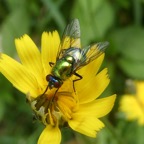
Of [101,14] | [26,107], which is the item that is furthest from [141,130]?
[101,14]

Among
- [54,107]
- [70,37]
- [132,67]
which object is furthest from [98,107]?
[132,67]

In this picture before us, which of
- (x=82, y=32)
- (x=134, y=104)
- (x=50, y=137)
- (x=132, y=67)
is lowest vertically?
(x=134, y=104)

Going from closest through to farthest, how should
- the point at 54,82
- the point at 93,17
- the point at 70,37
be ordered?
the point at 54,82
the point at 70,37
the point at 93,17

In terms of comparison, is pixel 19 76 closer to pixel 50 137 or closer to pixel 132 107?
pixel 50 137

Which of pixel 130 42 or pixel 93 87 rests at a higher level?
pixel 93 87

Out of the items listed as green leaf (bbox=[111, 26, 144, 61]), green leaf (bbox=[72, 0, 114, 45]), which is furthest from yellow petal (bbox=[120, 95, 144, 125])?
green leaf (bbox=[72, 0, 114, 45])

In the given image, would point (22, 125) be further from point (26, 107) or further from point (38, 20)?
point (38, 20)
